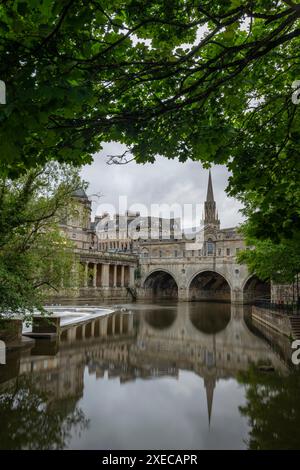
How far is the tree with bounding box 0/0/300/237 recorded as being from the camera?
4402 mm

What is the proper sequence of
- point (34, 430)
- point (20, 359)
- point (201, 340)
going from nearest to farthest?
point (34, 430) < point (20, 359) < point (201, 340)

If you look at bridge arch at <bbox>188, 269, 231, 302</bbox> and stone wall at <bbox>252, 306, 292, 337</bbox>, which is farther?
bridge arch at <bbox>188, 269, 231, 302</bbox>

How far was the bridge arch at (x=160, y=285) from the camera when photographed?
73.7 meters

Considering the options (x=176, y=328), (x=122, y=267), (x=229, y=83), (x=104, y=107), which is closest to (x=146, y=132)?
(x=104, y=107)

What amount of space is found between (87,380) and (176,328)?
15.2m

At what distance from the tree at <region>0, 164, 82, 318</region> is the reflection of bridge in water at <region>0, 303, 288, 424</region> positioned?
2.35 metres

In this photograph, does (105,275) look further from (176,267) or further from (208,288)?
(208,288)

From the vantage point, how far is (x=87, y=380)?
11.6 meters

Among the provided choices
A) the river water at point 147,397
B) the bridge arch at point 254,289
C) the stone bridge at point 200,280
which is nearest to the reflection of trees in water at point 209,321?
the river water at point 147,397

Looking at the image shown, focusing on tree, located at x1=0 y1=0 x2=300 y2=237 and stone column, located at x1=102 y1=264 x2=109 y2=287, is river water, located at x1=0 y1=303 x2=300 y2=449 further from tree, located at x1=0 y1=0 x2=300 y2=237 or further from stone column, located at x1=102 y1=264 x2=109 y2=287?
stone column, located at x1=102 y1=264 x2=109 y2=287

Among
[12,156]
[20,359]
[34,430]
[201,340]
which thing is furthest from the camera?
[201,340]

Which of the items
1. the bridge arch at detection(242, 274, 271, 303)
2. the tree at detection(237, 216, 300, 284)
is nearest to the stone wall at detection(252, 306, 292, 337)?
the tree at detection(237, 216, 300, 284)

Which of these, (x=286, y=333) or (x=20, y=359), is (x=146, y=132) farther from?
(x=286, y=333)

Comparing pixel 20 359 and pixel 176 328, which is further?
pixel 176 328
